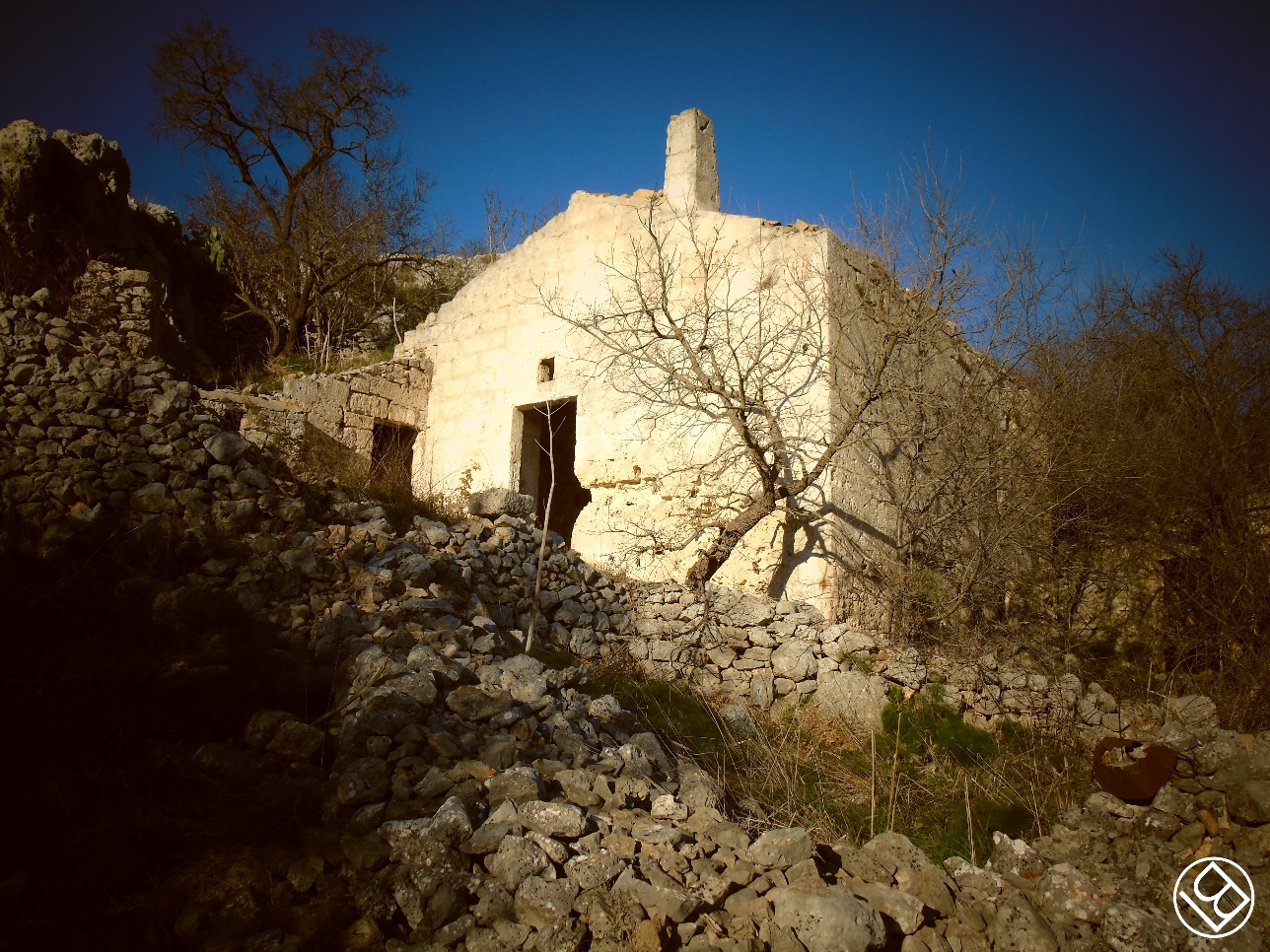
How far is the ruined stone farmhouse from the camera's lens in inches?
291

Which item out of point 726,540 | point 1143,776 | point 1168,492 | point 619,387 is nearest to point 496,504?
point 619,387

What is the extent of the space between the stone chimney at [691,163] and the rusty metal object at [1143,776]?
686cm

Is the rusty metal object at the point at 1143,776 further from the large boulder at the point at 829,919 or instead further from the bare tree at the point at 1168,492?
the bare tree at the point at 1168,492

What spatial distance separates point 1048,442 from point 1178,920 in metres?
5.52

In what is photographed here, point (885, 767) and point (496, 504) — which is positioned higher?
point (496, 504)

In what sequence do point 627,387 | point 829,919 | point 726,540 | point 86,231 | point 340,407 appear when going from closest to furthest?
point 829,919
point 726,540
point 627,387
point 340,407
point 86,231

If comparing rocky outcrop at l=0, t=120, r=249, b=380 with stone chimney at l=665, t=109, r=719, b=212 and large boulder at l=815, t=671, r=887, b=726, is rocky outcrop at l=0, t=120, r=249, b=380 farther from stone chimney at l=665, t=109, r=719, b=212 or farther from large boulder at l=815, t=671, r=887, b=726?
large boulder at l=815, t=671, r=887, b=726

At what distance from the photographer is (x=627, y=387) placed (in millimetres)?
8641

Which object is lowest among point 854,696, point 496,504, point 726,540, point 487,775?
point 854,696

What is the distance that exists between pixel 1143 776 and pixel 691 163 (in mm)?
7424

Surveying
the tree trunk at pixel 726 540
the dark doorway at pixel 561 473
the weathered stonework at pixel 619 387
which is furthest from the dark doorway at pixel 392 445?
the tree trunk at pixel 726 540

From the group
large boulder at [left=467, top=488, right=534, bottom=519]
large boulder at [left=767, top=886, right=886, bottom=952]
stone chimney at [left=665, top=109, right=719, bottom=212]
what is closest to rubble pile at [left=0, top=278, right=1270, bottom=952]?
large boulder at [left=767, top=886, right=886, bottom=952]

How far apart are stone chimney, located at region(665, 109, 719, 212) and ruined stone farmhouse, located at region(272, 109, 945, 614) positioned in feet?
0.07

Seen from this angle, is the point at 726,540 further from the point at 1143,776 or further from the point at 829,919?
the point at 829,919
